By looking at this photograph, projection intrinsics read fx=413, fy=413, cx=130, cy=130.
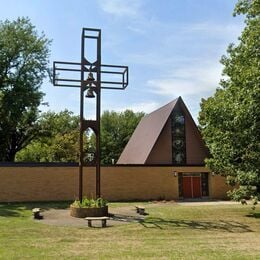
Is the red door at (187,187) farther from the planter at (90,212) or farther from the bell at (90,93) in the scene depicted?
the bell at (90,93)

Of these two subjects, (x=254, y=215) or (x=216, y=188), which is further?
(x=216, y=188)

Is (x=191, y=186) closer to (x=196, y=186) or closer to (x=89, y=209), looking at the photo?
(x=196, y=186)

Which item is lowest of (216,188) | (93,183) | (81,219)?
(81,219)

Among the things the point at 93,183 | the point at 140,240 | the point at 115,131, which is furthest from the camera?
the point at 115,131

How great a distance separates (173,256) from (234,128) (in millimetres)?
9428

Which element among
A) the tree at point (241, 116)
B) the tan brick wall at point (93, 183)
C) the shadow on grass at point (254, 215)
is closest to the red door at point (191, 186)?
the tan brick wall at point (93, 183)

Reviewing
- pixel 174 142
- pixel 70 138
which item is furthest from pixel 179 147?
pixel 70 138

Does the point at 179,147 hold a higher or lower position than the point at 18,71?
lower

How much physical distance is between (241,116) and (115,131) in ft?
174

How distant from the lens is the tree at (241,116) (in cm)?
1600

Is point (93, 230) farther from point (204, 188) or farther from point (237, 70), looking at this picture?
point (204, 188)

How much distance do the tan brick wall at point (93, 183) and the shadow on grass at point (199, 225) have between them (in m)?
13.4

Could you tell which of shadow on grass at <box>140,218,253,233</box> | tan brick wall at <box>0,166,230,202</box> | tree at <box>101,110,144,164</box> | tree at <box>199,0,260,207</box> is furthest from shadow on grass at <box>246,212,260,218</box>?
tree at <box>101,110,144,164</box>

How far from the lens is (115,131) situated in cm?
6881
